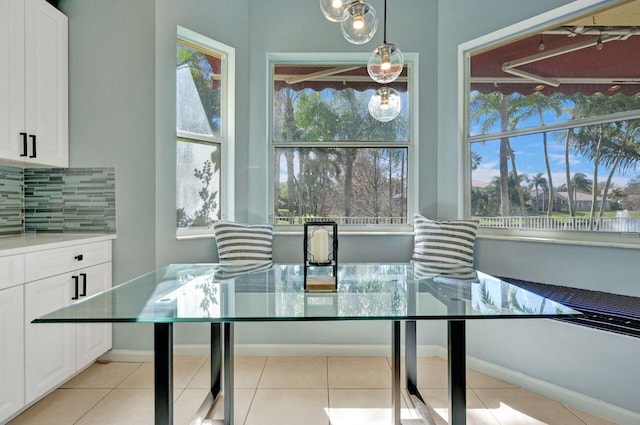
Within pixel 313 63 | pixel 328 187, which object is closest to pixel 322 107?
pixel 313 63

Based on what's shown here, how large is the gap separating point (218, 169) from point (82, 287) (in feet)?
4.16

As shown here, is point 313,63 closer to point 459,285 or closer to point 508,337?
point 459,285

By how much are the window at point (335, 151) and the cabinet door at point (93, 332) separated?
1.35 meters

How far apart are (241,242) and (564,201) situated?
2.31 metres

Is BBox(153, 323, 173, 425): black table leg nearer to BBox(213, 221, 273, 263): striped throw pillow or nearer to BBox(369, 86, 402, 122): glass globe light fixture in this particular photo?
BBox(213, 221, 273, 263): striped throw pillow

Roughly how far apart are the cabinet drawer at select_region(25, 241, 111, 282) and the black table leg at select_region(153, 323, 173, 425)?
1.29 metres

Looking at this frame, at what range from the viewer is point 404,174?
9.85ft

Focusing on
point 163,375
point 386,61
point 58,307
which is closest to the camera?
point 163,375

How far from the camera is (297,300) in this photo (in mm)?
1287

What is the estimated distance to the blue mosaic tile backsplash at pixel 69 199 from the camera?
260 cm

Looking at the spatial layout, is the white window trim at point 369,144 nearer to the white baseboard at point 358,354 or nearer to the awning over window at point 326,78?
the awning over window at point 326,78

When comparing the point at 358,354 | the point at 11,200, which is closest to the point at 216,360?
the point at 358,354

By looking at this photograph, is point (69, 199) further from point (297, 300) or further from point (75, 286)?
point (297, 300)

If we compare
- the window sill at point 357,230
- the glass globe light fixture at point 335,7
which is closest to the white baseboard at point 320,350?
the window sill at point 357,230
